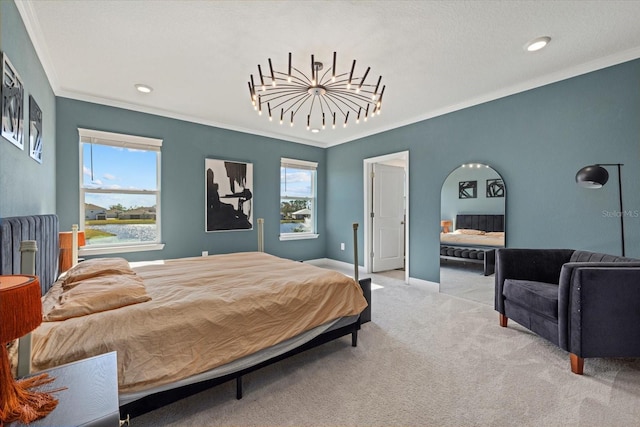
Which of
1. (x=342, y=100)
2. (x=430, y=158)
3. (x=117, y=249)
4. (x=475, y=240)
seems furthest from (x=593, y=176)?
(x=117, y=249)

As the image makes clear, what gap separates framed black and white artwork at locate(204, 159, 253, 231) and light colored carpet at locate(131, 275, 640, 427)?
9.63 ft

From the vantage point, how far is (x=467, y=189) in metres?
3.79

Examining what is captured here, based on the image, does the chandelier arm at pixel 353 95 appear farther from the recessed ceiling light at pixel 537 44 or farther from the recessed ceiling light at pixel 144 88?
the recessed ceiling light at pixel 144 88

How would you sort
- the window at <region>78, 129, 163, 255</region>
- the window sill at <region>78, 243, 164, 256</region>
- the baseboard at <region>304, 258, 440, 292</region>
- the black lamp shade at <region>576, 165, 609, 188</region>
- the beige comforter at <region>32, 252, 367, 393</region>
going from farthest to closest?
the baseboard at <region>304, 258, 440, 292</region> → the window at <region>78, 129, 163, 255</region> → the window sill at <region>78, 243, 164, 256</region> → the black lamp shade at <region>576, 165, 609, 188</region> → the beige comforter at <region>32, 252, 367, 393</region>

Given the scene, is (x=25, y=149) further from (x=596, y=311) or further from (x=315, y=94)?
(x=596, y=311)

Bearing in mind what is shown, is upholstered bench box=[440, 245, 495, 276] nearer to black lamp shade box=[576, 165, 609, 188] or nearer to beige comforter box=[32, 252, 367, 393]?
black lamp shade box=[576, 165, 609, 188]

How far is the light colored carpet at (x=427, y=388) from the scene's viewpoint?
63.7 inches

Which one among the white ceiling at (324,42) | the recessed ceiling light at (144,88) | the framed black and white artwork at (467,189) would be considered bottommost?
the framed black and white artwork at (467,189)

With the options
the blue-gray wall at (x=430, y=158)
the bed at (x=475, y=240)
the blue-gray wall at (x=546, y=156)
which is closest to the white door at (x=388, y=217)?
the blue-gray wall at (x=430, y=158)

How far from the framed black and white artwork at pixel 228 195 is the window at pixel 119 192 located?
74 centimetres

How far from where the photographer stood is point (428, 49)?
2547 mm

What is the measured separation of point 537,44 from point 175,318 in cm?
356

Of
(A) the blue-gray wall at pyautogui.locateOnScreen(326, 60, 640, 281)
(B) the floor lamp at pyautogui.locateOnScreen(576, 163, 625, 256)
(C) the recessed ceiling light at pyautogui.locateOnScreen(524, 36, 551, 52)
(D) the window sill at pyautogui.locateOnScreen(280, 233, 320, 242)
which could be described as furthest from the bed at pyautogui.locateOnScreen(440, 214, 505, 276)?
(D) the window sill at pyautogui.locateOnScreen(280, 233, 320, 242)

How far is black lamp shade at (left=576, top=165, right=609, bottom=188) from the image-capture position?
257cm
